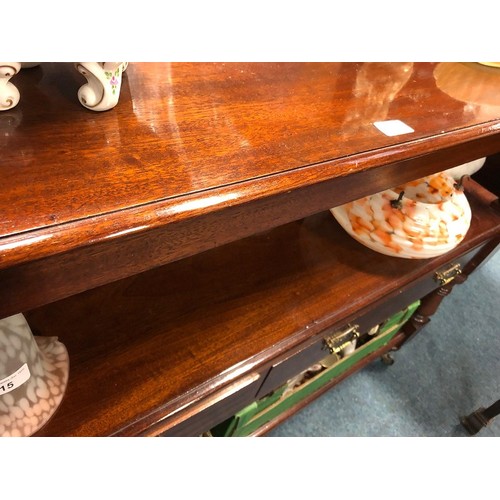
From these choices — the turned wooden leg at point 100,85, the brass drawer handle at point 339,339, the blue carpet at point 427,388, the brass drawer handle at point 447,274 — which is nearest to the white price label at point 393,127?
the turned wooden leg at point 100,85

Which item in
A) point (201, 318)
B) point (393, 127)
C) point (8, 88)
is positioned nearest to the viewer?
point (8, 88)

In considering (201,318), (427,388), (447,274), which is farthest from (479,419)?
(201,318)

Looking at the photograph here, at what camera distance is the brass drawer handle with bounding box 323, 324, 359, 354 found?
76cm

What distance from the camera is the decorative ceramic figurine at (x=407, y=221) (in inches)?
31.2

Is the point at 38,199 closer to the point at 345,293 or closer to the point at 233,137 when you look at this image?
the point at 233,137

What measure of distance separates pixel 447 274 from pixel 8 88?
3.09 feet

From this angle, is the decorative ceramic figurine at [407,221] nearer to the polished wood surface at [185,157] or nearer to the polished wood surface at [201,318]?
the polished wood surface at [201,318]

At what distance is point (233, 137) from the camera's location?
15.6 inches

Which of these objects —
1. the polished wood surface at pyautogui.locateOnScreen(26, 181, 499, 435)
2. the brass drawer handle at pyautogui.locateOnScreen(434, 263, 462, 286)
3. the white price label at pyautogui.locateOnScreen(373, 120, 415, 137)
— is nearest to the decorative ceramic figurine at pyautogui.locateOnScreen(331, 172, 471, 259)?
the polished wood surface at pyautogui.locateOnScreen(26, 181, 499, 435)

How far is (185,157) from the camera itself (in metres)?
0.36

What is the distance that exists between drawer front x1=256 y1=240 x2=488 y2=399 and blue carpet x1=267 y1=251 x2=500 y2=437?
379 mm

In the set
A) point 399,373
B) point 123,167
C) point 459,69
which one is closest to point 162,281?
point 123,167

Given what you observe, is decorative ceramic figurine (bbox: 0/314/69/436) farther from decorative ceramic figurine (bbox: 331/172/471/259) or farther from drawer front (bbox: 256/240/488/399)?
decorative ceramic figurine (bbox: 331/172/471/259)

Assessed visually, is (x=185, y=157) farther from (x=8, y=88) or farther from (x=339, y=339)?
(x=339, y=339)
